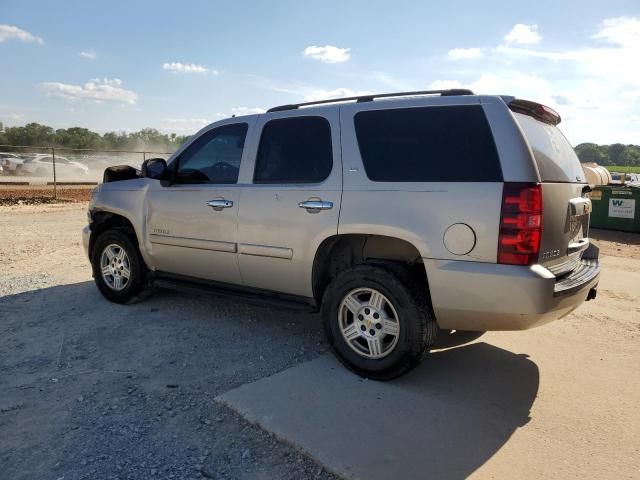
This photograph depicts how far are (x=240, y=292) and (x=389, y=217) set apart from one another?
1698 millimetres

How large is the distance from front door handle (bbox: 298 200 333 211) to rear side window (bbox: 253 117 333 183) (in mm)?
185

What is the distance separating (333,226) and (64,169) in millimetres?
30617

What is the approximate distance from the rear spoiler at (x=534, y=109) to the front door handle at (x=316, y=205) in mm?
1437

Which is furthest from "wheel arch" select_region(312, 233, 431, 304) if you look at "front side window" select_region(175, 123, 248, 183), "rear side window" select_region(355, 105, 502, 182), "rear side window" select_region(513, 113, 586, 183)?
"front side window" select_region(175, 123, 248, 183)

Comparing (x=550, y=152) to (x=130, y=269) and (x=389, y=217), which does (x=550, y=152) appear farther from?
(x=130, y=269)

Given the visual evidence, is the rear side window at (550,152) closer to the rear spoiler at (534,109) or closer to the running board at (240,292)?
the rear spoiler at (534,109)

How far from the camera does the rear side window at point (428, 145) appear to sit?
3168 mm

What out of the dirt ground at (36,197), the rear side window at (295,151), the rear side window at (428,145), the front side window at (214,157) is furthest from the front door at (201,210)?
the dirt ground at (36,197)

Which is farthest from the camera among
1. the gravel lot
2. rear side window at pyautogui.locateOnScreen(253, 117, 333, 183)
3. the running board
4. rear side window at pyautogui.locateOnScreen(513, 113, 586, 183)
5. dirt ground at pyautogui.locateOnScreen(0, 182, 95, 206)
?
dirt ground at pyautogui.locateOnScreen(0, 182, 95, 206)

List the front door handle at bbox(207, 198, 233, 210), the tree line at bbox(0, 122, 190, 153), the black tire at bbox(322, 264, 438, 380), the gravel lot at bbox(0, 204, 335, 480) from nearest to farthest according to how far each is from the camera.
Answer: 1. the gravel lot at bbox(0, 204, 335, 480)
2. the black tire at bbox(322, 264, 438, 380)
3. the front door handle at bbox(207, 198, 233, 210)
4. the tree line at bbox(0, 122, 190, 153)

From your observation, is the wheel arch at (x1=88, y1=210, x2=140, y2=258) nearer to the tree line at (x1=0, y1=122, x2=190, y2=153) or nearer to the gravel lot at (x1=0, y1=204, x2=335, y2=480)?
the gravel lot at (x1=0, y1=204, x2=335, y2=480)

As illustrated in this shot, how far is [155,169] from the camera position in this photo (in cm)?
476

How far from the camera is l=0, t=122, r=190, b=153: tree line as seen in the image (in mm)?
51344

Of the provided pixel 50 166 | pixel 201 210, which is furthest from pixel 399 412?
pixel 50 166
